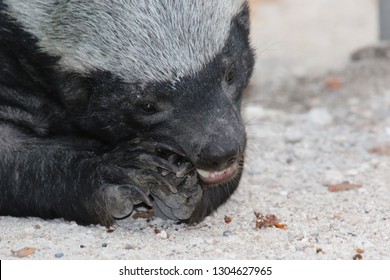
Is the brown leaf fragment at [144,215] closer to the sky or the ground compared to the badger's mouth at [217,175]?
closer to the ground

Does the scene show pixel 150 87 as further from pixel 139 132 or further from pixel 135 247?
pixel 135 247

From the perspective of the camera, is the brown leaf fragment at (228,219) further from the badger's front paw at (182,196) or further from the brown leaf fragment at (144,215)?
the brown leaf fragment at (144,215)

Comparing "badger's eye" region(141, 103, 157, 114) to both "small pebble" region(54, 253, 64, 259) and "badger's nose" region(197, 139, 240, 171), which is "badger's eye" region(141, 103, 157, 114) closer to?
"badger's nose" region(197, 139, 240, 171)

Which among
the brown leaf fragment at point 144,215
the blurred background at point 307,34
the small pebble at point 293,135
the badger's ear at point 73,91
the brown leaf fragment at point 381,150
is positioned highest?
the badger's ear at point 73,91

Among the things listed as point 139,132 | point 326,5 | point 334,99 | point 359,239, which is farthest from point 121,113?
point 326,5

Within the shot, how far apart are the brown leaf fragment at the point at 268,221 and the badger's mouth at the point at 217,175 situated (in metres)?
0.51

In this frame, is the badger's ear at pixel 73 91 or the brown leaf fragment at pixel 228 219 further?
the brown leaf fragment at pixel 228 219

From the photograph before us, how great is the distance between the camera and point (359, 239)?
16.9 ft

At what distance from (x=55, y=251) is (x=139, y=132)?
0.86 m

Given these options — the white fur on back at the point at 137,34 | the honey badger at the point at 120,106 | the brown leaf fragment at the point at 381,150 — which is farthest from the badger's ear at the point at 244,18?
the brown leaf fragment at the point at 381,150

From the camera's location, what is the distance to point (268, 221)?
549 cm

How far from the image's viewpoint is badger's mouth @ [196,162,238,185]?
4961 mm

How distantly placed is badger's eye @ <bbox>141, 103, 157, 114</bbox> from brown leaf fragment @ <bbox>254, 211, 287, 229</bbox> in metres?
1.07

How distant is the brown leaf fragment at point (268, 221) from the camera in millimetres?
5438
